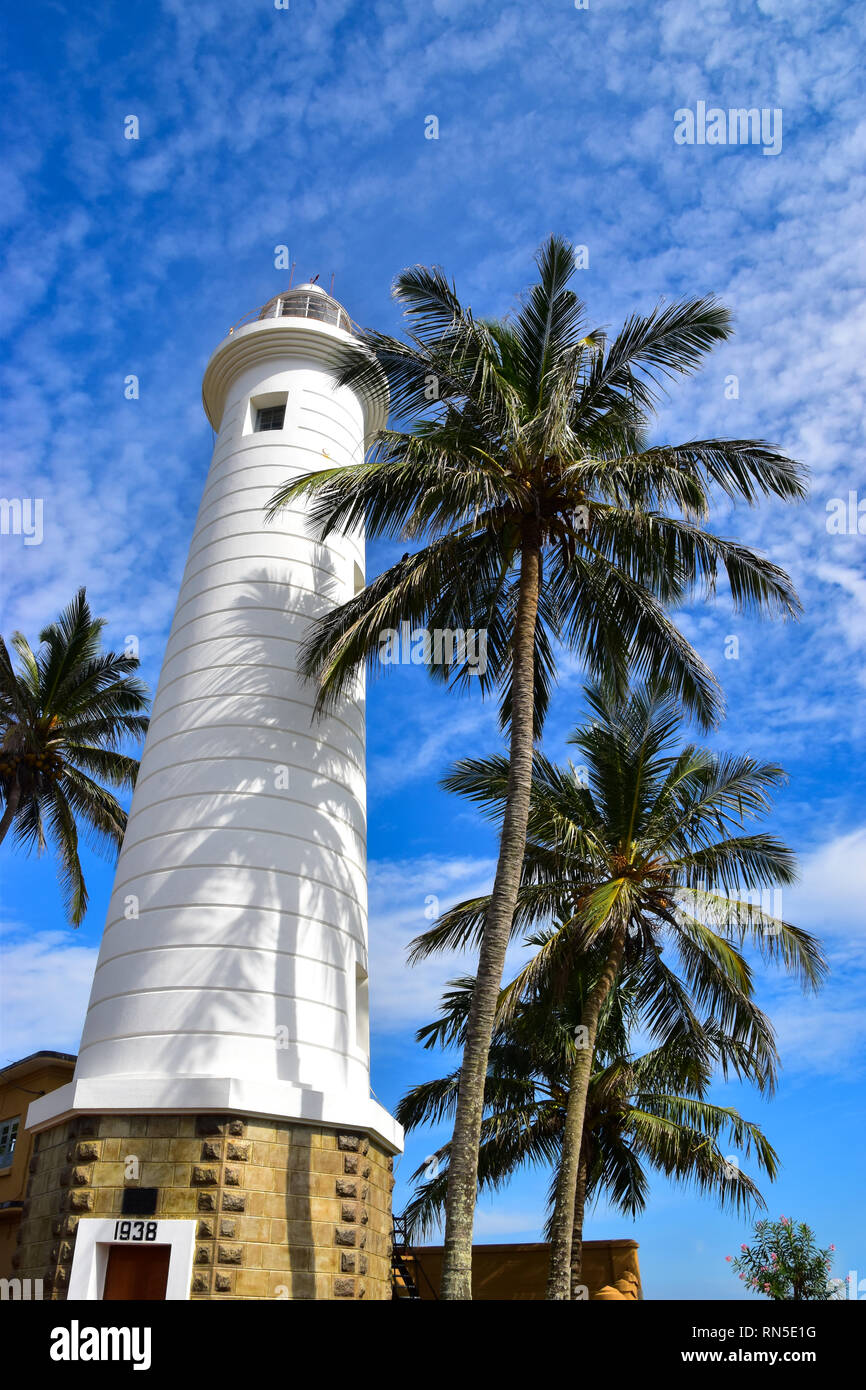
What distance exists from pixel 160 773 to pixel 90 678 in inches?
433

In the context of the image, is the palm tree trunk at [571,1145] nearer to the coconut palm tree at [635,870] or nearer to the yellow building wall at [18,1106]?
the coconut palm tree at [635,870]

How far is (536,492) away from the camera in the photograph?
1444cm

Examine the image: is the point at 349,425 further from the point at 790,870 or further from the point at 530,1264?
the point at 530,1264

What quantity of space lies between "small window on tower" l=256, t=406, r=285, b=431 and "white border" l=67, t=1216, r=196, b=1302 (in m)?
12.7

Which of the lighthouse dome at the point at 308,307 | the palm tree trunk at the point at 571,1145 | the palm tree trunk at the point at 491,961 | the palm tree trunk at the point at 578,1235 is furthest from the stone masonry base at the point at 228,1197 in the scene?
the lighthouse dome at the point at 308,307

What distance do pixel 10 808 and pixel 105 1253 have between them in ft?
45.7

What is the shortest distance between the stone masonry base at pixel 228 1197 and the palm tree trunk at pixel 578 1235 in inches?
213

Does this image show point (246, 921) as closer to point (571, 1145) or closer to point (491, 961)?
point (491, 961)

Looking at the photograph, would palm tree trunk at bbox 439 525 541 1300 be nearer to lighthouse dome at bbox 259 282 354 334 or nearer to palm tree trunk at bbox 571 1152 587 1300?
palm tree trunk at bbox 571 1152 587 1300

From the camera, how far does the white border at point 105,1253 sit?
11.8 m

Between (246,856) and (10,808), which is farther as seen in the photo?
(10,808)

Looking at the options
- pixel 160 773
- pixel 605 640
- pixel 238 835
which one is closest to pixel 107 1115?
pixel 238 835

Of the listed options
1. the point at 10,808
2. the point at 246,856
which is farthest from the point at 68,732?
the point at 246,856

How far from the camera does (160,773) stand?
15570mm
